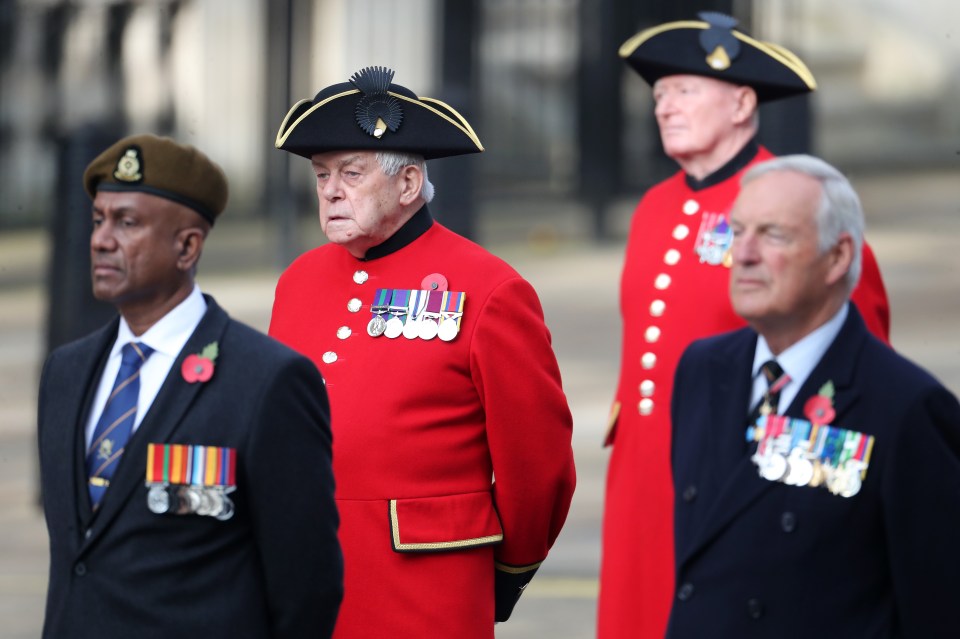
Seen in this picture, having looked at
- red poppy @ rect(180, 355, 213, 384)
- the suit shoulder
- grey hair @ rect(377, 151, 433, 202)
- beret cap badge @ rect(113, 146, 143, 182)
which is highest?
beret cap badge @ rect(113, 146, 143, 182)

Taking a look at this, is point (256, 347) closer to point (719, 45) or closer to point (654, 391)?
point (654, 391)

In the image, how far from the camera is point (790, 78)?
5.48 m

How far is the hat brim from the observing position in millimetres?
4398

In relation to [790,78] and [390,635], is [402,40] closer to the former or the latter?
[790,78]

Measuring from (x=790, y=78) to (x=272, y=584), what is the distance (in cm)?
250

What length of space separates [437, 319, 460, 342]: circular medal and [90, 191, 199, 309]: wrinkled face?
0.85 metres

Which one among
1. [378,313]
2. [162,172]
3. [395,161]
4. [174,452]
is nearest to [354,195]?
[395,161]

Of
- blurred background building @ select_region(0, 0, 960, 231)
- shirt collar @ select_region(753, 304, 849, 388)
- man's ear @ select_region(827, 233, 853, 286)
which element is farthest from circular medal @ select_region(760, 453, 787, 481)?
blurred background building @ select_region(0, 0, 960, 231)

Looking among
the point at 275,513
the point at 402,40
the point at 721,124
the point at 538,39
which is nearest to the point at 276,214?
the point at 402,40

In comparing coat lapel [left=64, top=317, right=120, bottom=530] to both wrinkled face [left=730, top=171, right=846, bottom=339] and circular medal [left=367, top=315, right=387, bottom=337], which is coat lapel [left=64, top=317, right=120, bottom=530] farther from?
wrinkled face [left=730, top=171, right=846, bottom=339]

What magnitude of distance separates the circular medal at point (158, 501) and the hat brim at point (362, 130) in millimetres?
1121

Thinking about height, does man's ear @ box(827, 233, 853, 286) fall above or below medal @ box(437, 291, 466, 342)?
above

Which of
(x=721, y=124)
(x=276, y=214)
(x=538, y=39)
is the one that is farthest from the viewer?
(x=538, y=39)

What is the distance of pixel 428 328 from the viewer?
4.41 meters
